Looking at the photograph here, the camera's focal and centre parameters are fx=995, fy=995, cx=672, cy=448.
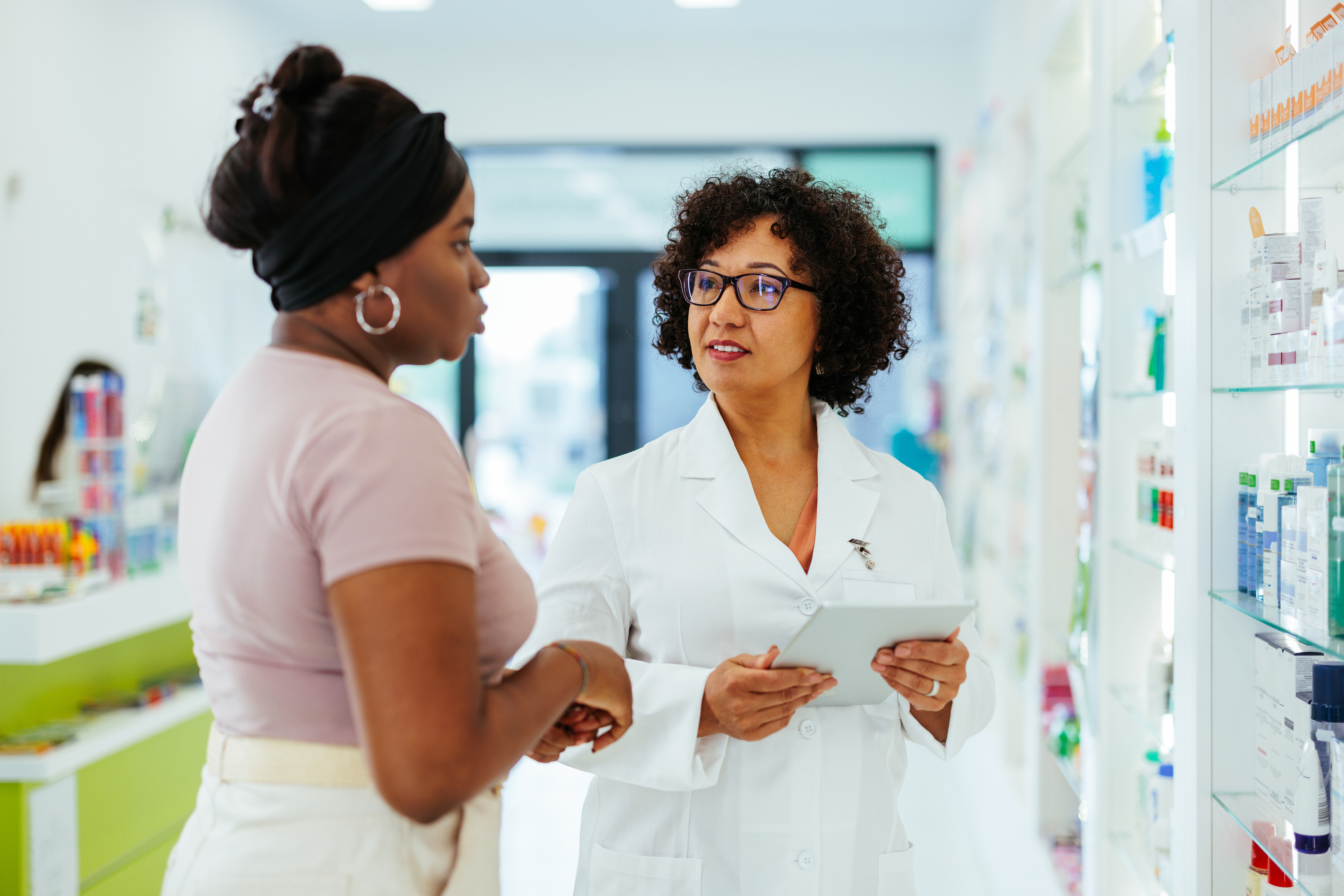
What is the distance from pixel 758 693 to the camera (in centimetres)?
135

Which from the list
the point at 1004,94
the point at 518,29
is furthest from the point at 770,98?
the point at 1004,94

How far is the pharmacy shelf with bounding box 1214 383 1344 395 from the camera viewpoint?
1447mm

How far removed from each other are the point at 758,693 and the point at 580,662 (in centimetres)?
39

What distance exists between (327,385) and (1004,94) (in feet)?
13.2

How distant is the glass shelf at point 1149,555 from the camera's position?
2.17m

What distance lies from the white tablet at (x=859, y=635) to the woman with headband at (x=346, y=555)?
1.16 ft

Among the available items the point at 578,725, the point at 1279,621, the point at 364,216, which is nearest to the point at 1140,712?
the point at 1279,621

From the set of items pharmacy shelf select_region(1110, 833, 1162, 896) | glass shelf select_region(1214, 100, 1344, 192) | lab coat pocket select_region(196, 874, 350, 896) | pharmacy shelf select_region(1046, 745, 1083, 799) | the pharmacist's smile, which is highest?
glass shelf select_region(1214, 100, 1344, 192)

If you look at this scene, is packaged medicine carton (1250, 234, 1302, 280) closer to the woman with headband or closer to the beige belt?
the woman with headband

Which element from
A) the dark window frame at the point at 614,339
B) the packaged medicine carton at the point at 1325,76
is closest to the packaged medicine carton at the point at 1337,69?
the packaged medicine carton at the point at 1325,76

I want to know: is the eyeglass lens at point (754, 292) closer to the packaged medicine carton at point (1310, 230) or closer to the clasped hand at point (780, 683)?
the clasped hand at point (780, 683)

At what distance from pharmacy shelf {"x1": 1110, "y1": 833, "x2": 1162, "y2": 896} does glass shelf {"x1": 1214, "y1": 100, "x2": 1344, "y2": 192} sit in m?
1.47

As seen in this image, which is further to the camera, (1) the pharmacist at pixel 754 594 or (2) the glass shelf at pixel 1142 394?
(2) the glass shelf at pixel 1142 394

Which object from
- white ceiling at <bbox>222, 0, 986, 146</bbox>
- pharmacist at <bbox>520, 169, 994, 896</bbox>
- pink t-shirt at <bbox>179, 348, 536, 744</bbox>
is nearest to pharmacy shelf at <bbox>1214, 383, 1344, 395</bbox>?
pharmacist at <bbox>520, 169, 994, 896</bbox>
